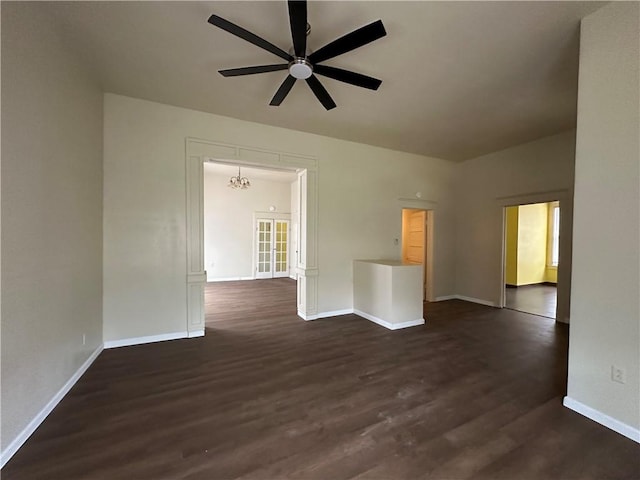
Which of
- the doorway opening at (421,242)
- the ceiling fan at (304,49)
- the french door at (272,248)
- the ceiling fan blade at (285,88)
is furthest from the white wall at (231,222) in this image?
the ceiling fan at (304,49)

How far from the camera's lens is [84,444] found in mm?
1742

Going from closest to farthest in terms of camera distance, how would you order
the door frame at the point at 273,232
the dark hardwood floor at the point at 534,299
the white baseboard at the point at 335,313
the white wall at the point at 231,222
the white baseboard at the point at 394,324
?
the white baseboard at the point at 394,324 → the white baseboard at the point at 335,313 → the dark hardwood floor at the point at 534,299 → the white wall at the point at 231,222 → the door frame at the point at 273,232

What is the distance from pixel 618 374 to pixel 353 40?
3.03 meters

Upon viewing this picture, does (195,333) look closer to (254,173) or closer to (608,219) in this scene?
(608,219)

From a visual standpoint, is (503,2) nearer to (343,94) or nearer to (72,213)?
(343,94)

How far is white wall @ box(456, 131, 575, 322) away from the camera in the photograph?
14.4 feet

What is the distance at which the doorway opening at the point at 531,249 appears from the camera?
24.4 feet

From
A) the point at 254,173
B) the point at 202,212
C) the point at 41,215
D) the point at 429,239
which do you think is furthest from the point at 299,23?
the point at 254,173

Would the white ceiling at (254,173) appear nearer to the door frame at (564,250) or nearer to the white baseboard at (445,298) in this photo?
the white baseboard at (445,298)

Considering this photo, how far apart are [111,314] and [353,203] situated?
12.7 ft

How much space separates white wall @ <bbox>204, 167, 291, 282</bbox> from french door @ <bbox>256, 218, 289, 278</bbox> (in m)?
0.25

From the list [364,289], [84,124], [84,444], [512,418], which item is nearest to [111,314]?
[84,444]

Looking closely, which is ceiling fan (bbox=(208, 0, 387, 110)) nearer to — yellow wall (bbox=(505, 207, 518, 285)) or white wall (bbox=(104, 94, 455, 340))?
white wall (bbox=(104, 94, 455, 340))

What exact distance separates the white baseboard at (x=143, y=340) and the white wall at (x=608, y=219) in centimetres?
422
